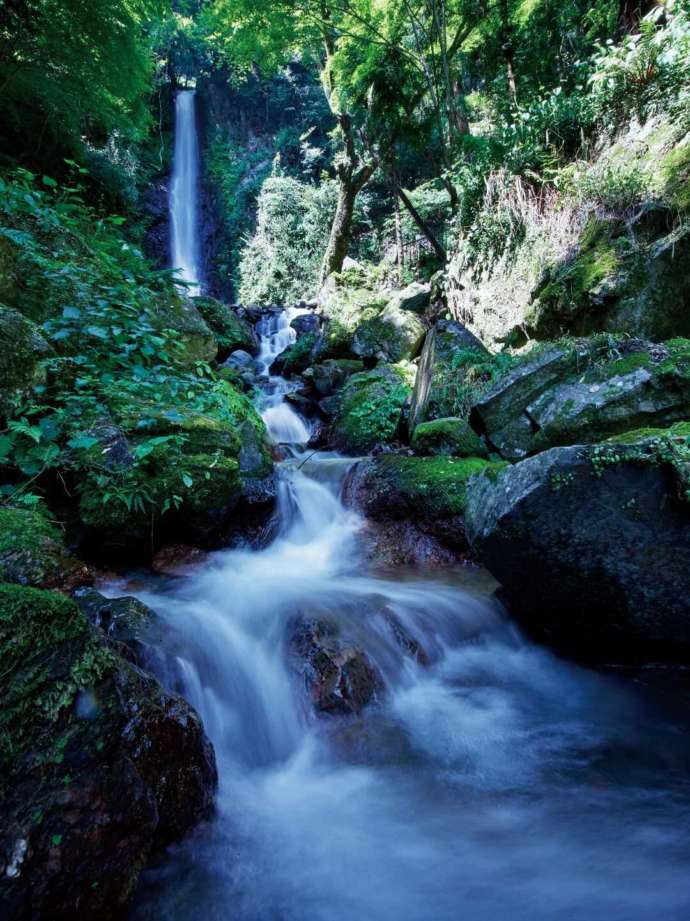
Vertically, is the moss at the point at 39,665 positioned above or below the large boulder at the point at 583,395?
below

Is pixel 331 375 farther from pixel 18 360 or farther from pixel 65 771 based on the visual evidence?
pixel 65 771

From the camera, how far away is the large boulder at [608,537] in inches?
123

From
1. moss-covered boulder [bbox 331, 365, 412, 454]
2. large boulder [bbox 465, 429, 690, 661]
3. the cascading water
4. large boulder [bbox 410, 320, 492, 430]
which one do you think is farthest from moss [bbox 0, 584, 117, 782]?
moss-covered boulder [bbox 331, 365, 412, 454]

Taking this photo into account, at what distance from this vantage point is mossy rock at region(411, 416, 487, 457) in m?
6.05

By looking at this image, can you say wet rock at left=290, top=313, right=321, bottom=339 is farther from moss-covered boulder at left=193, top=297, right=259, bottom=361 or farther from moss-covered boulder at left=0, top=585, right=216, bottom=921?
moss-covered boulder at left=0, top=585, right=216, bottom=921

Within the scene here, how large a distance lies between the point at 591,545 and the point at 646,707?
105cm

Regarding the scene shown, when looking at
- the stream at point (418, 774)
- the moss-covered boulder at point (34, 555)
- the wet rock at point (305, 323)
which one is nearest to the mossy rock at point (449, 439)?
the stream at point (418, 774)

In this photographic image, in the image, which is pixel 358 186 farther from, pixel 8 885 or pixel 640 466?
pixel 8 885

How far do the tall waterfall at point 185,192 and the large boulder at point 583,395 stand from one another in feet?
59.3

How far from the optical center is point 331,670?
3.26 meters

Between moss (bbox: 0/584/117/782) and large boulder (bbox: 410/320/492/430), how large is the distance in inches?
232

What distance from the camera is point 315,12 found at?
11867mm

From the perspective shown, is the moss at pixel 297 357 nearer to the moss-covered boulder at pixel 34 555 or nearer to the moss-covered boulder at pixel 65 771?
the moss-covered boulder at pixel 34 555

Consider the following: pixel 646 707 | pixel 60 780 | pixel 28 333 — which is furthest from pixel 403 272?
pixel 60 780
